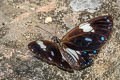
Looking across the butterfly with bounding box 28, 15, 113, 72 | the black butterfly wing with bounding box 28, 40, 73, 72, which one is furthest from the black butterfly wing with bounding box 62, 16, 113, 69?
the black butterfly wing with bounding box 28, 40, 73, 72

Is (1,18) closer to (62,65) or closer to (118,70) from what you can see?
(62,65)

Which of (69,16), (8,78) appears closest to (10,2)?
(69,16)

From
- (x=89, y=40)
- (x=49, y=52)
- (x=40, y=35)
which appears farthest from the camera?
(x=40, y=35)

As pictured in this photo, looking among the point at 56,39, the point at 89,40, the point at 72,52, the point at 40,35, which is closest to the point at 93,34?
the point at 89,40

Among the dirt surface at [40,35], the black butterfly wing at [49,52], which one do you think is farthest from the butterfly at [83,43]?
the dirt surface at [40,35]

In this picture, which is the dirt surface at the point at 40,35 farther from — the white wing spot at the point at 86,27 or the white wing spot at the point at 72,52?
the white wing spot at the point at 86,27

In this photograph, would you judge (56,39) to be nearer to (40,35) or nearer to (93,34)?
(40,35)
